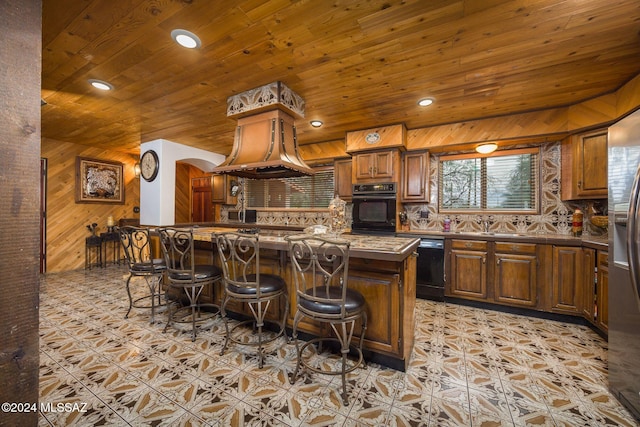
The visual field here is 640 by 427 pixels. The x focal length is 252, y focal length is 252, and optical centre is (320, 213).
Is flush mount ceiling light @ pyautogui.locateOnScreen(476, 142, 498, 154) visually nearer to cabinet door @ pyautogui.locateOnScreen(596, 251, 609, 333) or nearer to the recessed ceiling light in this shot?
cabinet door @ pyautogui.locateOnScreen(596, 251, 609, 333)

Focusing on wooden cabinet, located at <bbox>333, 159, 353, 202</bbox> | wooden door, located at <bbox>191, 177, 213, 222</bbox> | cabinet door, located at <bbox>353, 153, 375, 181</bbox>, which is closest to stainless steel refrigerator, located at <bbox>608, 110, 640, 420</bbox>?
Answer: cabinet door, located at <bbox>353, 153, 375, 181</bbox>

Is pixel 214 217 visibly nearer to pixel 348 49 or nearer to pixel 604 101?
pixel 348 49

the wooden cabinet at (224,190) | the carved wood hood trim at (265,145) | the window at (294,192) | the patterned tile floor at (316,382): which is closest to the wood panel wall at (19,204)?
the patterned tile floor at (316,382)

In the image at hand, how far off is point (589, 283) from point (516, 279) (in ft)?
2.05

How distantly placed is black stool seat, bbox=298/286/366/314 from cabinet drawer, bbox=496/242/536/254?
2423mm

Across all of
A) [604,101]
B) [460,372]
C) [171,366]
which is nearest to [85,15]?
[171,366]

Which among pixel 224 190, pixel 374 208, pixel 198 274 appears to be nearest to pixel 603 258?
pixel 374 208

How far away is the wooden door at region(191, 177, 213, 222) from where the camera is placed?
6.78m

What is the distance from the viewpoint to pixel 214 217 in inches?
255

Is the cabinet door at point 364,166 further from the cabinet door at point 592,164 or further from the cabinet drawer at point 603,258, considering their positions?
the cabinet drawer at point 603,258

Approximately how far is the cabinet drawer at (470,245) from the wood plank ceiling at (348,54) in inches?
67.4

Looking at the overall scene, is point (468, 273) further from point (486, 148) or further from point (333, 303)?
point (333, 303)

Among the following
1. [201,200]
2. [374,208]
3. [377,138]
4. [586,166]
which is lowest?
[374,208]

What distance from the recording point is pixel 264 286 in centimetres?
205
